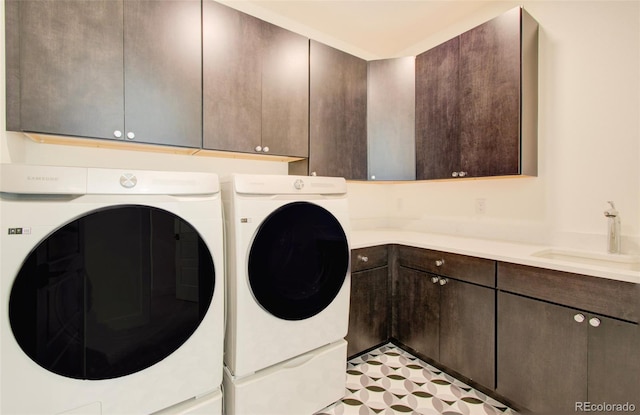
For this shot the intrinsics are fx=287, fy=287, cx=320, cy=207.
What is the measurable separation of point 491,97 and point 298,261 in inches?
63.4

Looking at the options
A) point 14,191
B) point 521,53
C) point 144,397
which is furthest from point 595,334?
point 14,191

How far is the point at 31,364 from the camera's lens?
89cm

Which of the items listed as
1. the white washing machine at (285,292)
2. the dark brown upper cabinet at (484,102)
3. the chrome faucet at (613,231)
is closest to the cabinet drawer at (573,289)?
the chrome faucet at (613,231)

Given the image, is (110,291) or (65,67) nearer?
(110,291)

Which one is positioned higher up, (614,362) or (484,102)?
(484,102)

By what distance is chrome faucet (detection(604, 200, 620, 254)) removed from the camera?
1.52 m

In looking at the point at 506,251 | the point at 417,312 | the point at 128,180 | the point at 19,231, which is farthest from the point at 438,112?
the point at 19,231

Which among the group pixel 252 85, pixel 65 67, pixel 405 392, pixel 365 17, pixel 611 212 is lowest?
pixel 405 392

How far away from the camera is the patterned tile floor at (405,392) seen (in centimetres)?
158

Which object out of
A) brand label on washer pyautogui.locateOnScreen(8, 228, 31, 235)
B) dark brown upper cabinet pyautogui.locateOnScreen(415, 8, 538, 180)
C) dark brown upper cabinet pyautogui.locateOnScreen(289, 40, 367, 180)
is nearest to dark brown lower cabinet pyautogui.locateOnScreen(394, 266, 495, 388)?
dark brown upper cabinet pyautogui.locateOnScreen(415, 8, 538, 180)

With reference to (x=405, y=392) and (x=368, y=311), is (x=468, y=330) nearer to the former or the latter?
(x=405, y=392)

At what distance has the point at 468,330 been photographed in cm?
171

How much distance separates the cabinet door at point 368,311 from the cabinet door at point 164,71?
4.52 ft

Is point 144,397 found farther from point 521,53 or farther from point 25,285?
point 521,53
